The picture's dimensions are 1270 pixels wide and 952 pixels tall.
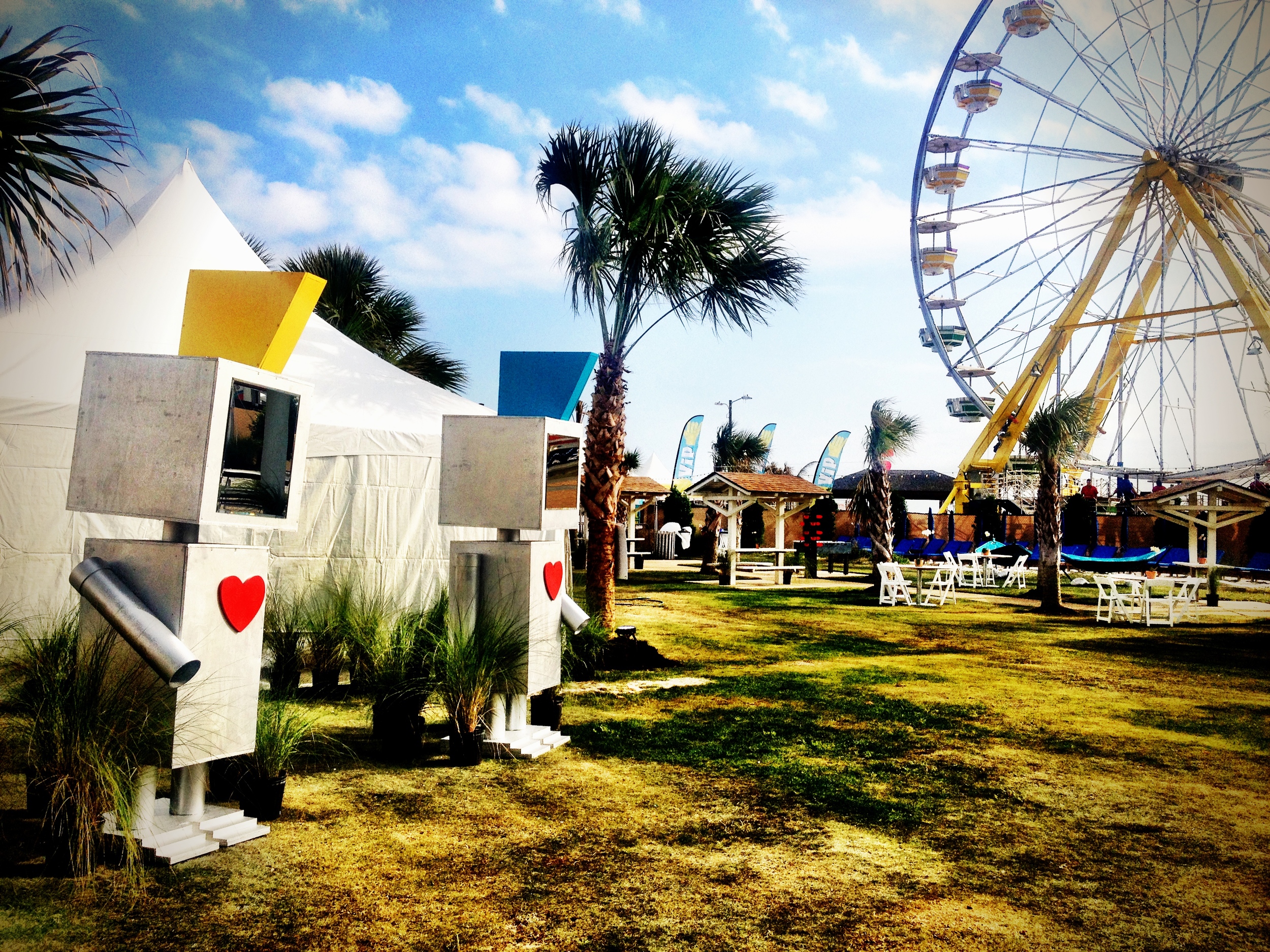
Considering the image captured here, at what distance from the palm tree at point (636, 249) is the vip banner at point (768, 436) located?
29.1 meters

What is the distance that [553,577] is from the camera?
504cm

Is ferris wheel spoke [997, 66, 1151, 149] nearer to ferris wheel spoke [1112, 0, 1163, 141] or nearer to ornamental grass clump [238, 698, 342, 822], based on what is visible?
ferris wheel spoke [1112, 0, 1163, 141]

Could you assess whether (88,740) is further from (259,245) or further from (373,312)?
(259,245)

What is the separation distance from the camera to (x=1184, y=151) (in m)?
17.4

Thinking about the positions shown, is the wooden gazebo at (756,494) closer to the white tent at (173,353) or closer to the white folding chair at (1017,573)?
the white folding chair at (1017,573)

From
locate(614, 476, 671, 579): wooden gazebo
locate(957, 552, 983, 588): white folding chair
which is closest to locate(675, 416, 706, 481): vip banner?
locate(614, 476, 671, 579): wooden gazebo

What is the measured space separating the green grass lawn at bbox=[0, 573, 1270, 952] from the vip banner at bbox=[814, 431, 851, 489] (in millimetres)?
19322

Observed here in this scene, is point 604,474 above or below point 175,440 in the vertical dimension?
above

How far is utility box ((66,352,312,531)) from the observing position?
3.22m

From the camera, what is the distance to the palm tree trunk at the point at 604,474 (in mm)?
8281

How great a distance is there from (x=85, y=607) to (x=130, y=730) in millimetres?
516

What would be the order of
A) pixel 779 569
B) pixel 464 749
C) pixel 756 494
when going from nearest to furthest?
1. pixel 464 749
2. pixel 779 569
3. pixel 756 494

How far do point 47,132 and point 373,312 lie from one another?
348 inches

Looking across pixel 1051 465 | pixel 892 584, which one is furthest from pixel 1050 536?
pixel 892 584
